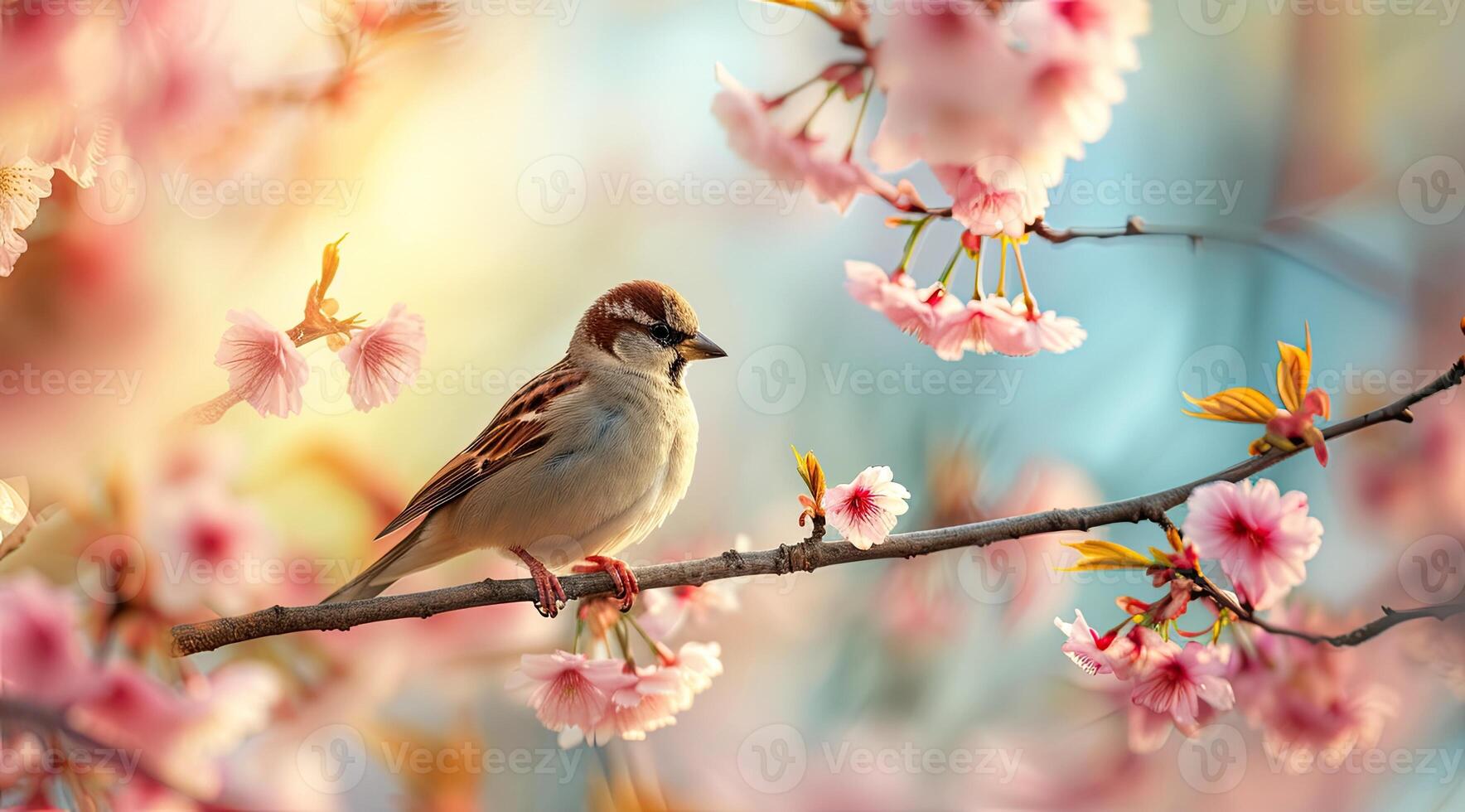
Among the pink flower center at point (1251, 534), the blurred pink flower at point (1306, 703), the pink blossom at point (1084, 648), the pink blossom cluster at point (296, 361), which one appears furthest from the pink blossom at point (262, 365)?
the blurred pink flower at point (1306, 703)

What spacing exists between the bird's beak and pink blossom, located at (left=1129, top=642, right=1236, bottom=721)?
0.77 m

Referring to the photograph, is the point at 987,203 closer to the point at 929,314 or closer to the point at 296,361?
the point at 929,314

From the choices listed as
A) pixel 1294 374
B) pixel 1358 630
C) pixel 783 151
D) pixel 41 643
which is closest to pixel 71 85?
pixel 41 643

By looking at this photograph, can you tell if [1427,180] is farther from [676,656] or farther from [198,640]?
[198,640]

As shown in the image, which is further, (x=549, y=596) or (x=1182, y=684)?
(x=549, y=596)

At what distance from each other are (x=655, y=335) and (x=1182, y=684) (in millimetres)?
914

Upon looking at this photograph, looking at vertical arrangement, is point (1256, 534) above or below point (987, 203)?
below

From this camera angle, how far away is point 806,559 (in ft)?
3.66

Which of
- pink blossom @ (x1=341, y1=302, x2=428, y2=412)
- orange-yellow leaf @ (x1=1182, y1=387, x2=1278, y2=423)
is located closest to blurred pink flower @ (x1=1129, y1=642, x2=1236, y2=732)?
orange-yellow leaf @ (x1=1182, y1=387, x2=1278, y2=423)

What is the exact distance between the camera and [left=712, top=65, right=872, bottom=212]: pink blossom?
1073 millimetres

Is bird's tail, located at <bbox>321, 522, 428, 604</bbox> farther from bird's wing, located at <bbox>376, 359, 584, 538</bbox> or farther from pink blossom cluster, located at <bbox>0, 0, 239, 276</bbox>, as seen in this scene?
pink blossom cluster, located at <bbox>0, 0, 239, 276</bbox>

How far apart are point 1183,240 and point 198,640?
3.81 feet

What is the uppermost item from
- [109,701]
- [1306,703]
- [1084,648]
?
[109,701]

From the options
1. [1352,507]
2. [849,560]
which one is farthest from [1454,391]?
[849,560]
